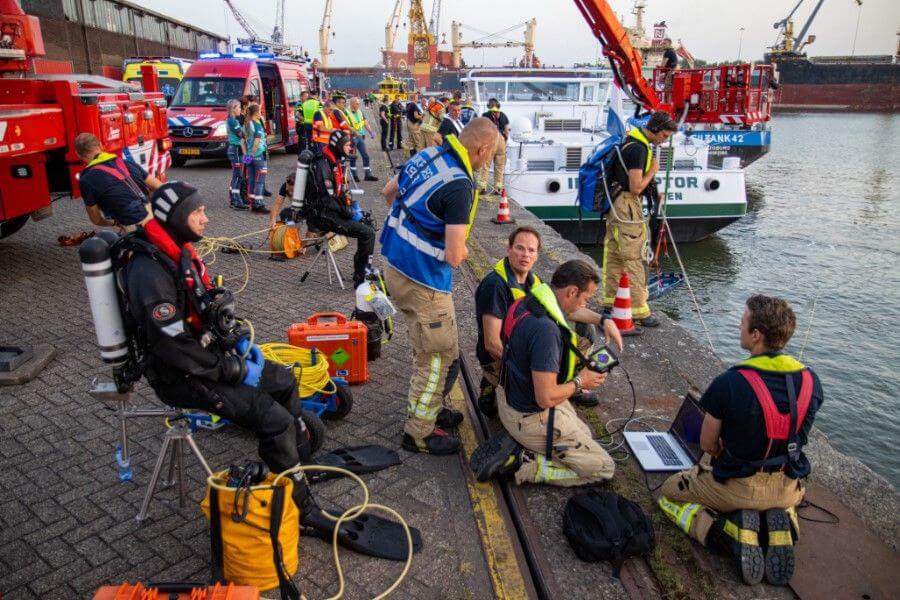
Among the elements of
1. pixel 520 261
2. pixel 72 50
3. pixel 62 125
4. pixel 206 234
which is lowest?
pixel 206 234

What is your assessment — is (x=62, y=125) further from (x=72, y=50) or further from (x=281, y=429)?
(x=72, y=50)

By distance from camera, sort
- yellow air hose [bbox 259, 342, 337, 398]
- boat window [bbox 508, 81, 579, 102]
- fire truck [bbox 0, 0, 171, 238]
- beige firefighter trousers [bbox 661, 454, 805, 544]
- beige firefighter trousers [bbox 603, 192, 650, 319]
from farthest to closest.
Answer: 1. boat window [bbox 508, 81, 579, 102]
2. fire truck [bbox 0, 0, 171, 238]
3. beige firefighter trousers [bbox 603, 192, 650, 319]
4. yellow air hose [bbox 259, 342, 337, 398]
5. beige firefighter trousers [bbox 661, 454, 805, 544]

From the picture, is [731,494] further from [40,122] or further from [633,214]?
[40,122]

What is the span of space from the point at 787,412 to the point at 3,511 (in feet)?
14.0

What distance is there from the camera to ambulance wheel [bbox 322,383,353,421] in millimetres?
4582

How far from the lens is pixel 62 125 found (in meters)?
7.19

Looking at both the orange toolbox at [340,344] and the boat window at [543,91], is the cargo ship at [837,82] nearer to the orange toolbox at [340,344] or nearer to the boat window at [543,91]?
the boat window at [543,91]

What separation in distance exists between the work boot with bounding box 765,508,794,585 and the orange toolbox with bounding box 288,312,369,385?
305cm

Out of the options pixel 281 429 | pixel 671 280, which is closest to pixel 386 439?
pixel 281 429

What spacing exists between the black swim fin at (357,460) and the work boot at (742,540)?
1933 mm

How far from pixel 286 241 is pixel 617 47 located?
7.00 m

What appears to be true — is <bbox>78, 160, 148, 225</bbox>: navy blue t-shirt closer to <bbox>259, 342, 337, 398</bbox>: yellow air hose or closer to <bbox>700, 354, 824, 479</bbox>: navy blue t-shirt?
<bbox>259, 342, 337, 398</bbox>: yellow air hose

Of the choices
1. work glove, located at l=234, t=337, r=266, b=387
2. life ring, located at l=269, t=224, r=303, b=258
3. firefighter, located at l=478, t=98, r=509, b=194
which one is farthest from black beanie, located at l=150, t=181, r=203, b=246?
firefighter, located at l=478, t=98, r=509, b=194

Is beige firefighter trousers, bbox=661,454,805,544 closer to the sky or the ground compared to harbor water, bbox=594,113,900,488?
closer to the sky
